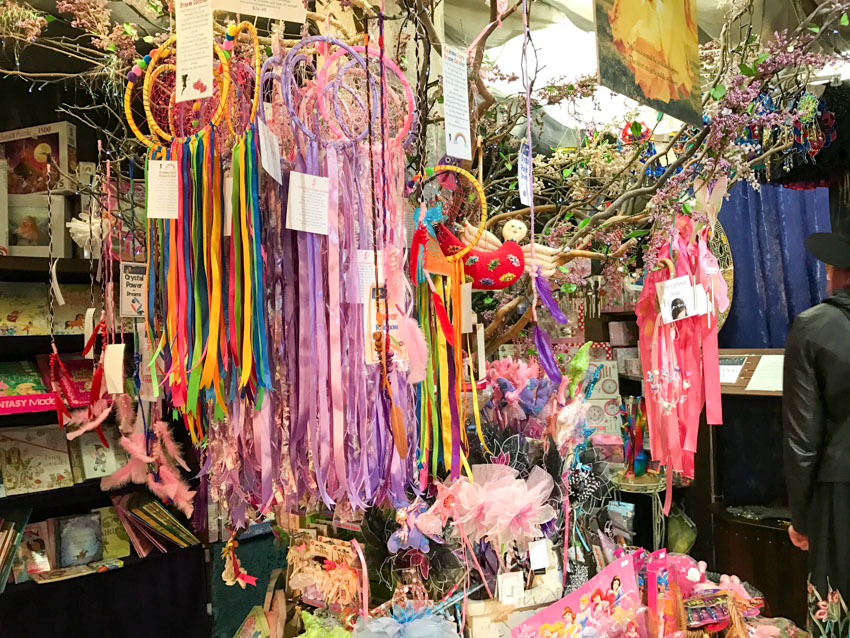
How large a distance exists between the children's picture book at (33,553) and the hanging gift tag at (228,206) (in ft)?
6.74

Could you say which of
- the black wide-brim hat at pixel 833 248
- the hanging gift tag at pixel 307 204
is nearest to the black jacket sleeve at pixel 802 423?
the black wide-brim hat at pixel 833 248

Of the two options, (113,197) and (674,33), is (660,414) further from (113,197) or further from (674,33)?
(113,197)

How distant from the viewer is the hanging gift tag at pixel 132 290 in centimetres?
203

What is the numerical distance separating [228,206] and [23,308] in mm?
1854

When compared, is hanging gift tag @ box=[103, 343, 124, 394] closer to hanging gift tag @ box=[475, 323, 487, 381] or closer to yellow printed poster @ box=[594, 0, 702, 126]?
hanging gift tag @ box=[475, 323, 487, 381]

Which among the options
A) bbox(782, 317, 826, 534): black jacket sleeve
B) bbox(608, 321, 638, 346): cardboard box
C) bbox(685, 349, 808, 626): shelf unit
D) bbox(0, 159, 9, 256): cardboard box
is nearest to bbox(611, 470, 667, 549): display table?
bbox(685, 349, 808, 626): shelf unit

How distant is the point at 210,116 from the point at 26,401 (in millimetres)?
1713

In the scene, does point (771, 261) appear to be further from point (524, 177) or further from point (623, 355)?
point (524, 177)

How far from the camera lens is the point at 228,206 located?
118cm

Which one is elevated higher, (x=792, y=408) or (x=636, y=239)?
(x=636, y=239)

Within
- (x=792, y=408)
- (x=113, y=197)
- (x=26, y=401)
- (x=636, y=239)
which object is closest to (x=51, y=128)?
(x=113, y=197)

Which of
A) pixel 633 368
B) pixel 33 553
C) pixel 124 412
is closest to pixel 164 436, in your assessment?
pixel 124 412

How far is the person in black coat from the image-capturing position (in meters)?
2.02

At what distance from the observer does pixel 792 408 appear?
2131mm
